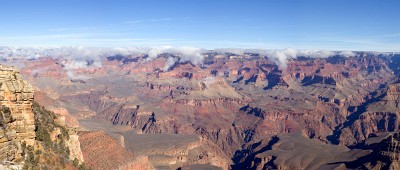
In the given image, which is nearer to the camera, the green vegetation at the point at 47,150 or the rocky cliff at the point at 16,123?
the rocky cliff at the point at 16,123

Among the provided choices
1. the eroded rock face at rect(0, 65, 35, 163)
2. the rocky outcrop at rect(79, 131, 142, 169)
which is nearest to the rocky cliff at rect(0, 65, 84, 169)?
the eroded rock face at rect(0, 65, 35, 163)

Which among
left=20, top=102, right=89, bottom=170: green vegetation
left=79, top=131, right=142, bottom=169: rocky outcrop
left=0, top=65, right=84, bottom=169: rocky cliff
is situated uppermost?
left=0, top=65, right=84, bottom=169: rocky cliff

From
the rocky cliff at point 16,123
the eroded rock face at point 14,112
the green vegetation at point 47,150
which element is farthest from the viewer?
the green vegetation at point 47,150

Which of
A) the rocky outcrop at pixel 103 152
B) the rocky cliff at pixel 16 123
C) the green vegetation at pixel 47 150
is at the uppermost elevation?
the rocky cliff at pixel 16 123

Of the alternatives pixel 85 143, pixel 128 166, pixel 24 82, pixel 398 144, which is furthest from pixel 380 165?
pixel 24 82

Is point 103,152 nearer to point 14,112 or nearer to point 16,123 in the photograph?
point 16,123

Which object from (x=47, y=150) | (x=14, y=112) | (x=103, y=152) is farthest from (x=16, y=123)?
(x=103, y=152)

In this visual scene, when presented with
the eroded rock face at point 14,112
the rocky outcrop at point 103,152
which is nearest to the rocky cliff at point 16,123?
the eroded rock face at point 14,112

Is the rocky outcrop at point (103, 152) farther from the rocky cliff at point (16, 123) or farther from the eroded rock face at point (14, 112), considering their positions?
the eroded rock face at point (14, 112)

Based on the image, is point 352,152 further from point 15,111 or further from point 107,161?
point 15,111

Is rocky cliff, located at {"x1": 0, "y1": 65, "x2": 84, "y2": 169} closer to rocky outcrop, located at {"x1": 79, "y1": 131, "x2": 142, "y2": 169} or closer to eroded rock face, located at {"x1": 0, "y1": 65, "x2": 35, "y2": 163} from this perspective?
eroded rock face, located at {"x1": 0, "y1": 65, "x2": 35, "y2": 163}
